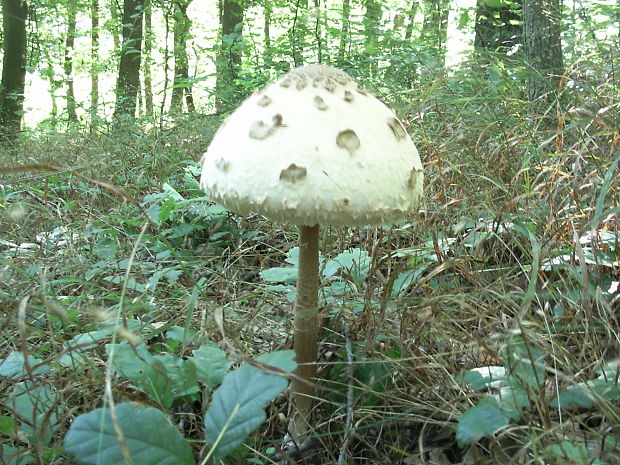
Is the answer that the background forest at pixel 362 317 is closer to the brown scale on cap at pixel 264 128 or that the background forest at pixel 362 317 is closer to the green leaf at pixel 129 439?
the green leaf at pixel 129 439

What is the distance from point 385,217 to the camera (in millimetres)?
1446

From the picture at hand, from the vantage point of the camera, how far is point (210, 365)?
1467 millimetres

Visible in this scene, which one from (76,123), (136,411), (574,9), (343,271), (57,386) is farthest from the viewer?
(76,123)

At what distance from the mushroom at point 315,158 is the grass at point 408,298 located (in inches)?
12.1

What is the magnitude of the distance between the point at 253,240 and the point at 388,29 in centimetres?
358

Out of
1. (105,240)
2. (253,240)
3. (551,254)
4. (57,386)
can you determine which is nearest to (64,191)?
(105,240)

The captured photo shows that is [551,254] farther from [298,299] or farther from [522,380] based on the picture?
[298,299]

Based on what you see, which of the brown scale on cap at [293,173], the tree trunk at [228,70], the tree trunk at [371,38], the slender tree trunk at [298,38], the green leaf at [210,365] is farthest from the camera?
the tree trunk at [228,70]

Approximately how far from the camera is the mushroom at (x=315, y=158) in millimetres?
1349

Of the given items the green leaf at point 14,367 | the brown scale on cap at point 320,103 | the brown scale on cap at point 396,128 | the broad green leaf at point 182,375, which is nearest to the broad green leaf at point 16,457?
the green leaf at point 14,367

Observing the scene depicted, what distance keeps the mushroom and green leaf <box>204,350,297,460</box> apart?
133 millimetres

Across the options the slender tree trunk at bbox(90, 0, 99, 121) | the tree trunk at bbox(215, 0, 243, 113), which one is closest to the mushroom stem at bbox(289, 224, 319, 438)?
the tree trunk at bbox(215, 0, 243, 113)

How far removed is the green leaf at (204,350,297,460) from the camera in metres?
1.17

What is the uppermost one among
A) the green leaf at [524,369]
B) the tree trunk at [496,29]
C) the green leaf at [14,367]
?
the tree trunk at [496,29]
